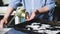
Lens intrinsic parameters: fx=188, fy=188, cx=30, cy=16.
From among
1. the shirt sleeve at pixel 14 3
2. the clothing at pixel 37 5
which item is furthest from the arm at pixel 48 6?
the shirt sleeve at pixel 14 3

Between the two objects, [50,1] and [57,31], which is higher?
[50,1]

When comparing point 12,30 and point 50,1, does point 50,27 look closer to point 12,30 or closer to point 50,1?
point 12,30

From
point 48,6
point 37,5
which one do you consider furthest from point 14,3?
point 48,6

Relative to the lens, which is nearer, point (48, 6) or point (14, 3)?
point (48, 6)

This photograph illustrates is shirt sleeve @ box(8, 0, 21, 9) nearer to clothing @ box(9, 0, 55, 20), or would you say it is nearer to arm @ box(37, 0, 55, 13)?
clothing @ box(9, 0, 55, 20)

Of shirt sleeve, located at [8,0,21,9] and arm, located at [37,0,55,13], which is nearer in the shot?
arm, located at [37,0,55,13]

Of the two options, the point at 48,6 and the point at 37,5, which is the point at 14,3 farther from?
the point at 48,6

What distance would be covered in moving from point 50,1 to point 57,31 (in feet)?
1.57

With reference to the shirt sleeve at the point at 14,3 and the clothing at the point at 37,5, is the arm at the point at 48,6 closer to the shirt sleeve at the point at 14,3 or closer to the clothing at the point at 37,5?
the clothing at the point at 37,5

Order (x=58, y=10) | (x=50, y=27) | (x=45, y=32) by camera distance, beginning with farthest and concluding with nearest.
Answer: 1. (x=58, y=10)
2. (x=50, y=27)
3. (x=45, y=32)

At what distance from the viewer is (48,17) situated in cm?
156

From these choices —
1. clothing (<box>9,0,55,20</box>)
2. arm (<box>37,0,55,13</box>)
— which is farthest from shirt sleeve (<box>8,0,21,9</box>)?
arm (<box>37,0,55,13</box>)

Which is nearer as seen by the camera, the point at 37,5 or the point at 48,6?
the point at 48,6

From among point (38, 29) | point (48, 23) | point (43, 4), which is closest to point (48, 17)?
point (43, 4)
